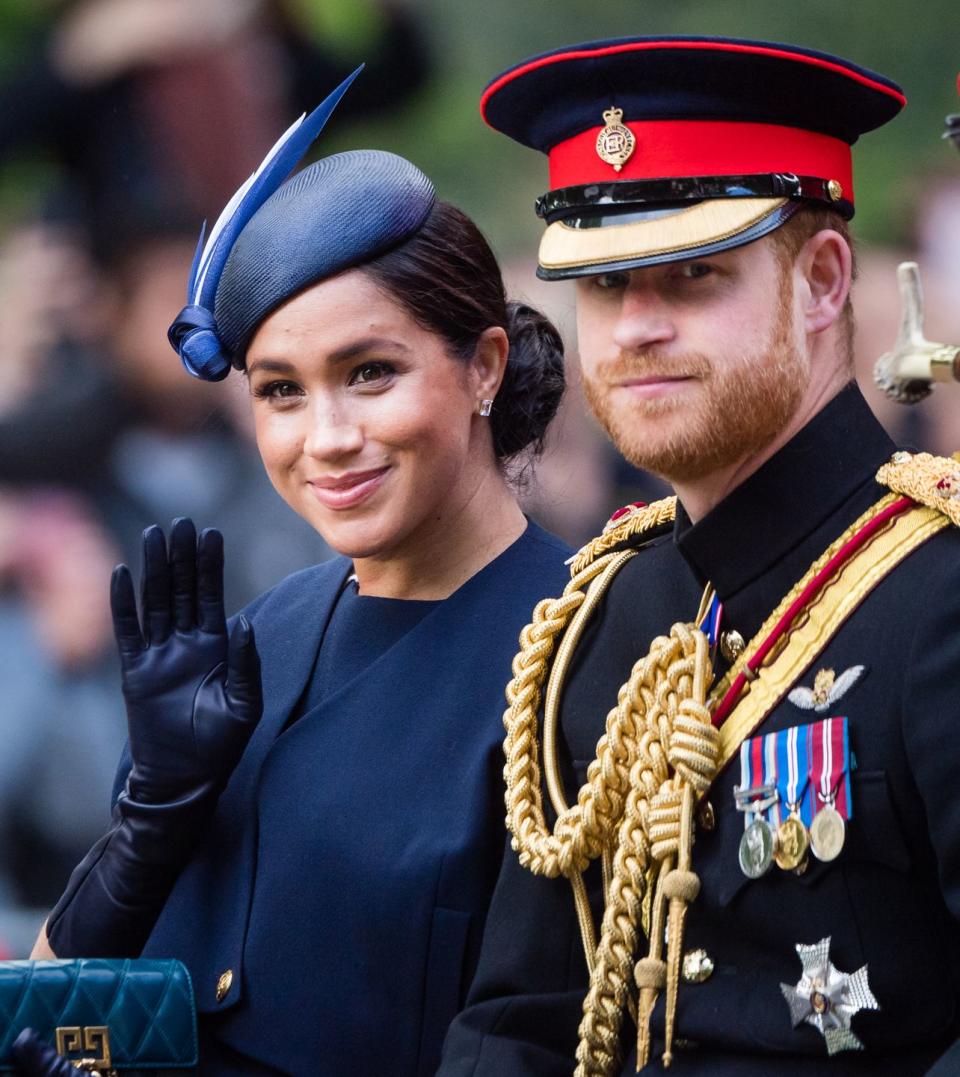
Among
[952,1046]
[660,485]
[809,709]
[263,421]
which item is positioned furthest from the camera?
[660,485]

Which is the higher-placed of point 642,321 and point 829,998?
point 642,321

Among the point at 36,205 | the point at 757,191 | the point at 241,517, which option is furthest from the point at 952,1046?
the point at 36,205

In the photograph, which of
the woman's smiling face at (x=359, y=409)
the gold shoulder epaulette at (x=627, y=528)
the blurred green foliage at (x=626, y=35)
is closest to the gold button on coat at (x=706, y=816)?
the gold shoulder epaulette at (x=627, y=528)

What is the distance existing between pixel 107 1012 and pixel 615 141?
49.5 inches

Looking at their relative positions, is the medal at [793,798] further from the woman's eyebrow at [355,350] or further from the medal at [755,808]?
the woman's eyebrow at [355,350]

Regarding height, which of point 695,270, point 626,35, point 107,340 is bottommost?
point 695,270

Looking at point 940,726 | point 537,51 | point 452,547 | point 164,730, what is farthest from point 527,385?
point 537,51

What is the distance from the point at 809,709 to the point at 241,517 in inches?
126

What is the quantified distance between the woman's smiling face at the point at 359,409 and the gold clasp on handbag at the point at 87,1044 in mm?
701

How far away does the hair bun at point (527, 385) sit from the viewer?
2.90 meters

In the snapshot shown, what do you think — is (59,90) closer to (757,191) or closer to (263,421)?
(263,421)

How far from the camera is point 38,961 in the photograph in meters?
2.57

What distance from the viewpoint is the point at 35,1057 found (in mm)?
2457

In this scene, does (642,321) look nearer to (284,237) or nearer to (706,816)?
(706,816)
